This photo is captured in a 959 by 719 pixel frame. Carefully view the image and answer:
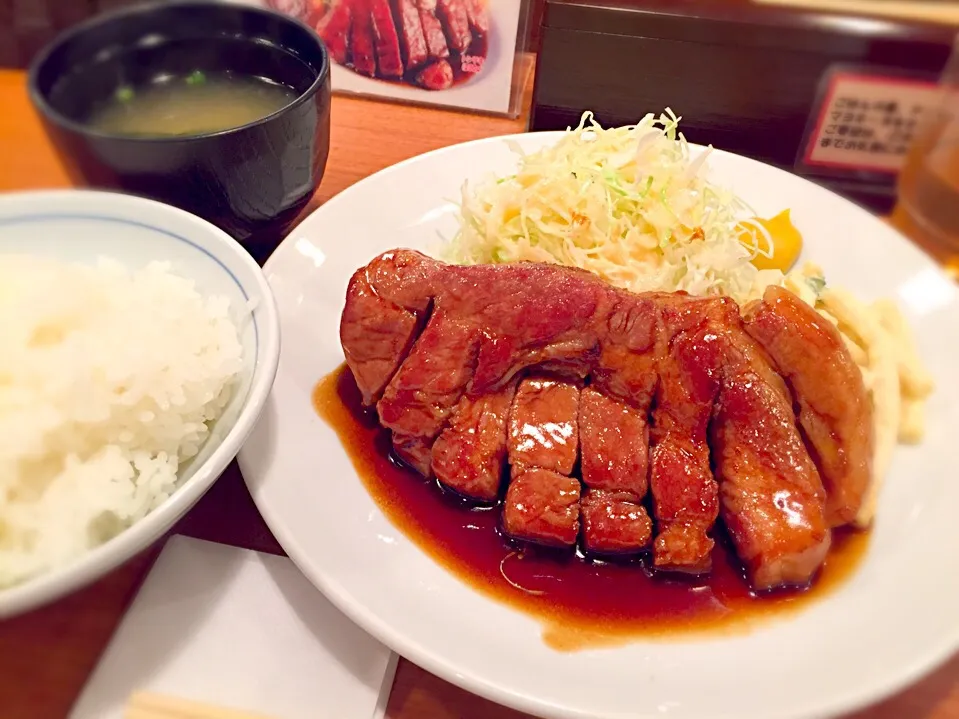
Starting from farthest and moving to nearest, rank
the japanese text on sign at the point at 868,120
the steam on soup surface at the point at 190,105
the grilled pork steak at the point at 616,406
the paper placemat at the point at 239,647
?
the japanese text on sign at the point at 868,120 < the steam on soup surface at the point at 190,105 < the grilled pork steak at the point at 616,406 < the paper placemat at the point at 239,647

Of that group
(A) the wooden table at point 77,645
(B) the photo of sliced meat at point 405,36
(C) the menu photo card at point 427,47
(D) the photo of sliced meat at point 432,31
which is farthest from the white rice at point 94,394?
(D) the photo of sliced meat at point 432,31

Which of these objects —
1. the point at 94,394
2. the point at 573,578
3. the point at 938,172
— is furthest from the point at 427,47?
the point at 573,578

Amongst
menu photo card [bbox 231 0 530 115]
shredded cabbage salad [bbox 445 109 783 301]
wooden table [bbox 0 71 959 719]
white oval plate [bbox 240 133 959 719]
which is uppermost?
menu photo card [bbox 231 0 530 115]

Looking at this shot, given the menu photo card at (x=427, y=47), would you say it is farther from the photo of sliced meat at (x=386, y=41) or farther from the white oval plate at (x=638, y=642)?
the white oval plate at (x=638, y=642)

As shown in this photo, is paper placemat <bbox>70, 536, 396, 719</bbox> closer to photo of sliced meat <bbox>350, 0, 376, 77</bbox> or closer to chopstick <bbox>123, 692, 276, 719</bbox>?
chopstick <bbox>123, 692, 276, 719</bbox>

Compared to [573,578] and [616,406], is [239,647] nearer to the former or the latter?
[573,578]

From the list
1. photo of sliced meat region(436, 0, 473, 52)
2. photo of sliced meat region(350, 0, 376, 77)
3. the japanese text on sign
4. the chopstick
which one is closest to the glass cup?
the japanese text on sign

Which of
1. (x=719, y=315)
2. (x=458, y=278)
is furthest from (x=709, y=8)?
(x=458, y=278)
